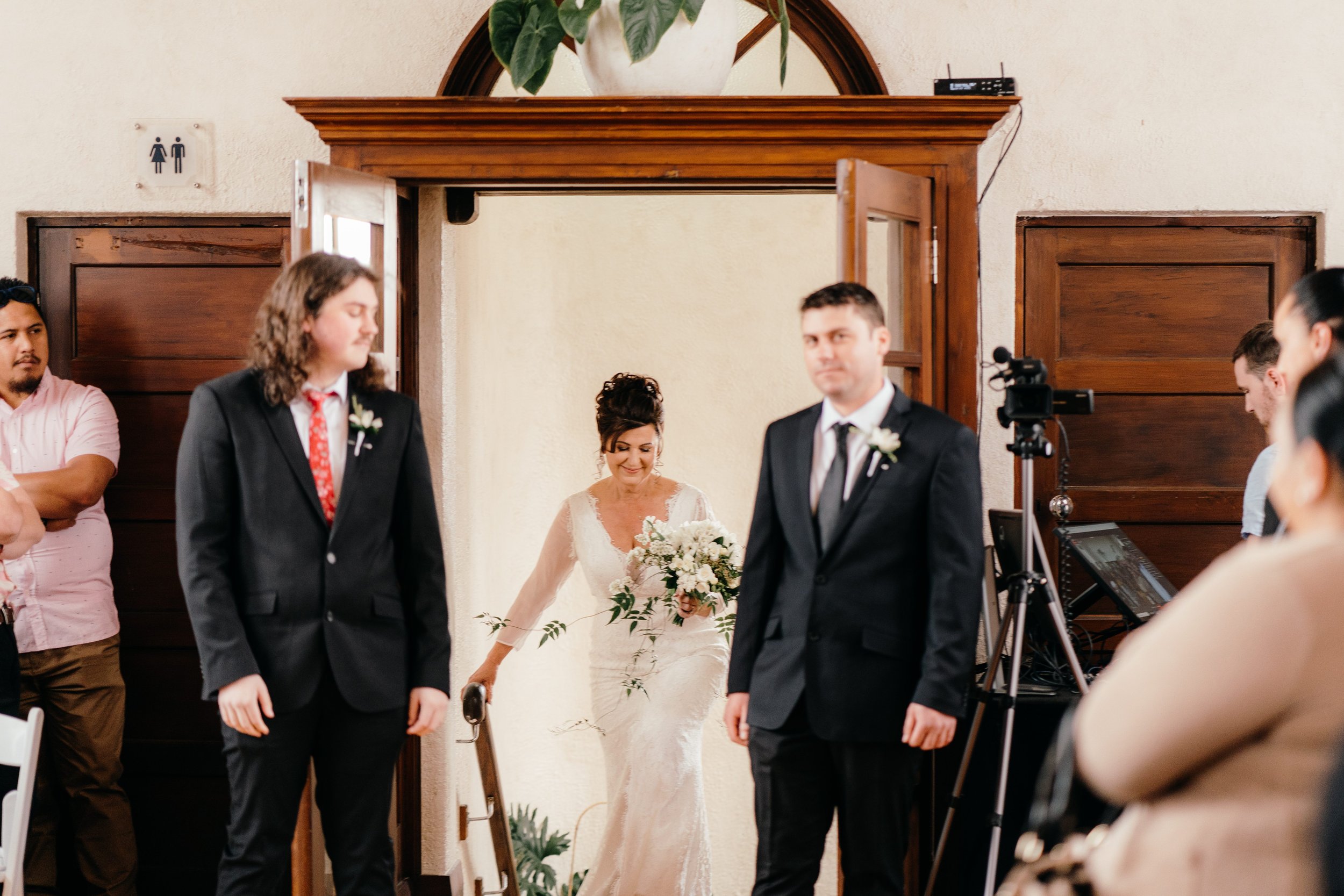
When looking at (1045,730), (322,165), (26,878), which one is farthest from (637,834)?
(322,165)

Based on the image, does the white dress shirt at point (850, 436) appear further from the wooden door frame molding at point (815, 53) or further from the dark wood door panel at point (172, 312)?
the dark wood door panel at point (172, 312)

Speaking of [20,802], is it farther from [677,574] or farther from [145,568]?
[677,574]

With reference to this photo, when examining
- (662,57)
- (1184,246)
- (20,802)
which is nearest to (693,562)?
(662,57)

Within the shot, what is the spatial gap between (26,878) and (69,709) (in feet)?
1.85

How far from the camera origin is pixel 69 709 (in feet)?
11.7

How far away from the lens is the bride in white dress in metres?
3.58

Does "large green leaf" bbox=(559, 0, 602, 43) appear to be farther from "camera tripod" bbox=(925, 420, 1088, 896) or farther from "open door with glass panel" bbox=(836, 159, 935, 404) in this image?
"camera tripod" bbox=(925, 420, 1088, 896)

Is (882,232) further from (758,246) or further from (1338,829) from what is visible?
(1338,829)

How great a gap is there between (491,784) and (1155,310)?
2.64m

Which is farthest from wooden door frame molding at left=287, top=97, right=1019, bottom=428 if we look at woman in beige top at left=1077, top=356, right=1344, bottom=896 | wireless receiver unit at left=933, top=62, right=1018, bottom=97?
woman in beige top at left=1077, top=356, right=1344, bottom=896

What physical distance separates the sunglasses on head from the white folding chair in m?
1.60

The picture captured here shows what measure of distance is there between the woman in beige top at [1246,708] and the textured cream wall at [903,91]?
8.53 feet

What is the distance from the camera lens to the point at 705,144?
3.25 m

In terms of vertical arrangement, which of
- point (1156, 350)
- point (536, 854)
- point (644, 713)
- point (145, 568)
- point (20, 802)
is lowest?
point (536, 854)
